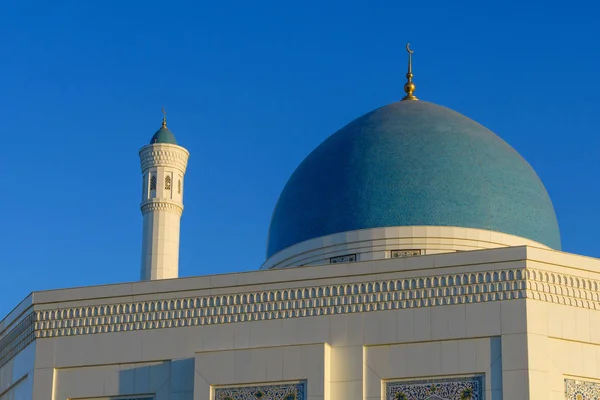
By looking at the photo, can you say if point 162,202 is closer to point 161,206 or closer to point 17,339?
point 161,206

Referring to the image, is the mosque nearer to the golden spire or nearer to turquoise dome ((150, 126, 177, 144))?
the golden spire

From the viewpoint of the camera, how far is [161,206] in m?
16.7

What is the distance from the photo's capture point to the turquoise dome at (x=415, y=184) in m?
11.2

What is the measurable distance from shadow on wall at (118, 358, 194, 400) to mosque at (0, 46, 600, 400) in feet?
0.04

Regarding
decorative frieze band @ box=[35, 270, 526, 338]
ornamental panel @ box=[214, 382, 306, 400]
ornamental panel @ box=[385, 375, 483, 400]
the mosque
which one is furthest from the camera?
ornamental panel @ box=[214, 382, 306, 400]

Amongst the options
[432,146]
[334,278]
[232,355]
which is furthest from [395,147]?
[232,355]

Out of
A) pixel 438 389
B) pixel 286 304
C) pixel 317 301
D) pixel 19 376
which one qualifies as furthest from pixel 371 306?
pixel 19 376

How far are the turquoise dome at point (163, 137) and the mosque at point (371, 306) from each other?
17.6 feet

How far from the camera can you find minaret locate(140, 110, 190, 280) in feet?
54.0

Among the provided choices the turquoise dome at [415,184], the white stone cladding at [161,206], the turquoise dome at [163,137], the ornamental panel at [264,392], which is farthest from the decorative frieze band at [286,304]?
the turquoise dome at [163,137]

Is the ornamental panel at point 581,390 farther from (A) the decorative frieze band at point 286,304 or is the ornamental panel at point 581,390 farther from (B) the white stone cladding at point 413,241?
(B) the white stone cladding at point 413,241

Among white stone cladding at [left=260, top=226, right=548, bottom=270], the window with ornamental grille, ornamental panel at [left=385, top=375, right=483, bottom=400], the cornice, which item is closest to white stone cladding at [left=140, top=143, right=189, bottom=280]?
the cornice

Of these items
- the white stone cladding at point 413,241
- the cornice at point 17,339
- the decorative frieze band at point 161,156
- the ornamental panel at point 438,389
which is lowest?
the ornamental panel at point 438,389

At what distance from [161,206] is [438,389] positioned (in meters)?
8.22
